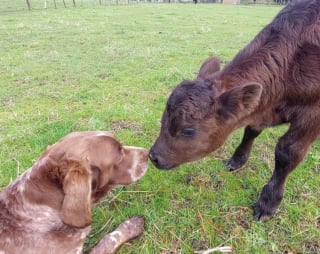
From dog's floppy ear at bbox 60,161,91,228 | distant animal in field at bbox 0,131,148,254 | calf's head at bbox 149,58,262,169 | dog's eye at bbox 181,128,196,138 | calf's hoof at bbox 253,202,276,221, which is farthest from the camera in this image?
calf's hoof at bbox 253,202,276,221

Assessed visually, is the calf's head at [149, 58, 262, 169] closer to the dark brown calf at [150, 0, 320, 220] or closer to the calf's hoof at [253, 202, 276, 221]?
the dark brown calf at [150, 0, 320, 220]

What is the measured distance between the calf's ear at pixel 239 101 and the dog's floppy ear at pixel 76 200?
1437 millimetres

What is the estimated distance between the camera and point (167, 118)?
3393 mm

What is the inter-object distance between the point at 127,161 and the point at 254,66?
1.63m

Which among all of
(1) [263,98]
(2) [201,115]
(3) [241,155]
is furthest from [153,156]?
(3) [241,155]

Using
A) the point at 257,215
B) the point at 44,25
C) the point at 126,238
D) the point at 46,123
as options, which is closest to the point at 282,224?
the point at 257,215

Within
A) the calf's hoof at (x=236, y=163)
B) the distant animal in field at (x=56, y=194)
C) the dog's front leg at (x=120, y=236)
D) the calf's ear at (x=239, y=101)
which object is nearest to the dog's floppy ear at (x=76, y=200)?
the distant animal in field at (x=56, y=194)

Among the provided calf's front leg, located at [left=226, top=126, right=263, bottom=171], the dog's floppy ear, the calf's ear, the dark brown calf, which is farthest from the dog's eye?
calf's front leg, located at [left=226, top=126, right=263, bottom=171]

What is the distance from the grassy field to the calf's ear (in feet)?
4.03

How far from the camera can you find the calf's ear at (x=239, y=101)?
3.04 meters

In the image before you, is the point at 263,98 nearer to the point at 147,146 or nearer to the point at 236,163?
the point at 236,163

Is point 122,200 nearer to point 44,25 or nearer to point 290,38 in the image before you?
point 290,38

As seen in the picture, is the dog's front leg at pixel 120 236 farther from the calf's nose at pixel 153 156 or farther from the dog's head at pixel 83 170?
the calf's nose at pixel 153 156

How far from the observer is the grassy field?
3.61 meters
